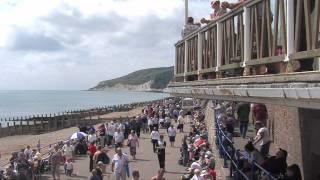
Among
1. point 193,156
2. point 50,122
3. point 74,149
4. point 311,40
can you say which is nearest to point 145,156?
point 74,149

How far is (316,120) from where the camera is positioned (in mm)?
11469

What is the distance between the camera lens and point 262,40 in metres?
7.24

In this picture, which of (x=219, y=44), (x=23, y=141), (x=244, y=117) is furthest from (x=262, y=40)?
(x=23, y=141)

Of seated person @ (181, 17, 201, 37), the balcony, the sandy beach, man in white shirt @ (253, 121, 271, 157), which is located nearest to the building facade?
the balcony

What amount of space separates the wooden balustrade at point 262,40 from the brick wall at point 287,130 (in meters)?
→ 2.96

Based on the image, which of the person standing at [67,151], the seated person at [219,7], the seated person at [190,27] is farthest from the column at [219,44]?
the person standing at [67,151]

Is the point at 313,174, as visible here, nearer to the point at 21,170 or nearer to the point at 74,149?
the point at 21,170

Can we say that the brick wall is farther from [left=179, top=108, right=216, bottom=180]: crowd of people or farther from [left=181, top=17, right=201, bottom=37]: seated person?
[left=181, top=17, right=201, bottom=37]: seated person

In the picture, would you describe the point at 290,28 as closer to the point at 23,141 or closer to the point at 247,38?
the point at 247,38

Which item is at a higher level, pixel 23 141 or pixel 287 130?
pixel 287 130

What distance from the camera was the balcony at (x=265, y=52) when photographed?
5.44 metres

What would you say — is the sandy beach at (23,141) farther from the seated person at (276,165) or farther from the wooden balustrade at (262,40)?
the seated person at (276,165)

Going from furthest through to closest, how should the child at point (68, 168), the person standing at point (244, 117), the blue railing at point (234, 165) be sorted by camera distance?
the child at point (68, 168), the person standing at point (244, 117), the blue railing at point (234, 165)

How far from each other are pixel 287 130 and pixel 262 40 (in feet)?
26.0
